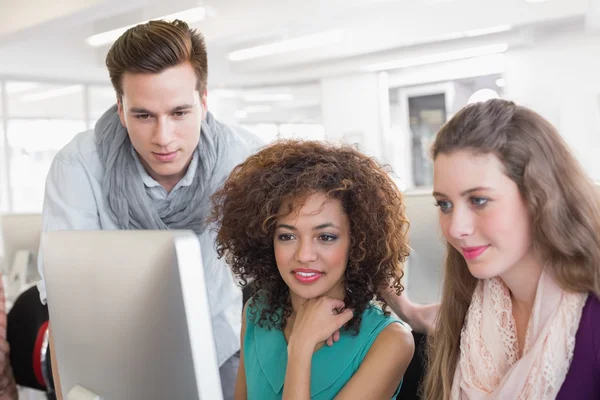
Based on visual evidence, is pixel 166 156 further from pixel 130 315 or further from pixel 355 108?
pixel 355 108

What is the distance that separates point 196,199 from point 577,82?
303 inches

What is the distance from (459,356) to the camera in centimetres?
129

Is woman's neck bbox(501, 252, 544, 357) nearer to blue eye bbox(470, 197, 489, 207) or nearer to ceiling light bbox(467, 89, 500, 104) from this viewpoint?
blue eye bbox(470, 197, 489, 207)

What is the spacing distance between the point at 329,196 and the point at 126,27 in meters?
6.32

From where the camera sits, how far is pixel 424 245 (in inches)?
69.6

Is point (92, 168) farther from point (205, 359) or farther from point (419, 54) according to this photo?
point (419, 54)

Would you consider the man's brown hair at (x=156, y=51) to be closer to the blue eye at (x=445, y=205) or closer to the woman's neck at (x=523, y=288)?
the blue eye at (x=445, y=205)

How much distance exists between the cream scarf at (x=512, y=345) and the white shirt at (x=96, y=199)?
0.82m

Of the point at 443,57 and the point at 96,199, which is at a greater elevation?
the point at 443,57

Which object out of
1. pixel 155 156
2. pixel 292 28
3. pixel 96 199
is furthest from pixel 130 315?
pixel 292 28

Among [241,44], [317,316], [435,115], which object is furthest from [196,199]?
[435,115]

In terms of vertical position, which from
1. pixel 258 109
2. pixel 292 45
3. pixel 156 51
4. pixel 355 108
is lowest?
pixel 156 51

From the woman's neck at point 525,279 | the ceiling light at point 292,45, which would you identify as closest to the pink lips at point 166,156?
the woman's neck at point 525,279

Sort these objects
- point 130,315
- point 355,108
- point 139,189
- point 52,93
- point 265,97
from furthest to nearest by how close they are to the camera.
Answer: point 265,97, point 355,108, point 52,93, point 139,189, point 130,315
